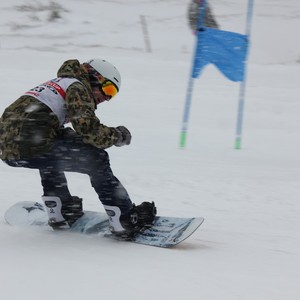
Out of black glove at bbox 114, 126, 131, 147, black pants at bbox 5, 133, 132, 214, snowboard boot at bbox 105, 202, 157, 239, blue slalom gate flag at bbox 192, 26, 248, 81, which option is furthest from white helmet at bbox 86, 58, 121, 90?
blue slalom gate flag at bbox 192, 26, 248, 81

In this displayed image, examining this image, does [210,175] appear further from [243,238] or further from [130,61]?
[130,61]

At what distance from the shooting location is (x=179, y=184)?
20.9 ft

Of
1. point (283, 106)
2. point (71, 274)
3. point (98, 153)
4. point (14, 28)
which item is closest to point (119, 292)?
point (71, 274)

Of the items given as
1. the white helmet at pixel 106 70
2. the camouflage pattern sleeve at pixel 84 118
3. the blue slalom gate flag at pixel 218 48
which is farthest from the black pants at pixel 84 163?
the blue slalom gate flag at pixel 218 48

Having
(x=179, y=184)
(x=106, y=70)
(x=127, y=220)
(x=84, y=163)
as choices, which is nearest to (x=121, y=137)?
(x=84, y=163)

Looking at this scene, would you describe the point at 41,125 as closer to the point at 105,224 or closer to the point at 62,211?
the point at 62,211

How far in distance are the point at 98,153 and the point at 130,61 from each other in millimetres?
10128

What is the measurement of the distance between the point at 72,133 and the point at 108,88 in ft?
1.22

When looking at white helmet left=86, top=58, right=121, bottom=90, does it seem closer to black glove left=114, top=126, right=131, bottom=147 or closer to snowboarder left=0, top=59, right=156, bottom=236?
snowboarder left=0, top=59, right=156, bottom=236

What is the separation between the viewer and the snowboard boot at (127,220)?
4.21 meters

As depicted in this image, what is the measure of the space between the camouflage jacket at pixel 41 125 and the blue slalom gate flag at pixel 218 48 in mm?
4399

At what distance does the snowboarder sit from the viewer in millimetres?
3928

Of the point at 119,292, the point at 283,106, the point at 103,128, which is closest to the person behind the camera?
the point at 119,292

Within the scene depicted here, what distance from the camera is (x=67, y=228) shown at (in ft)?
14.9
